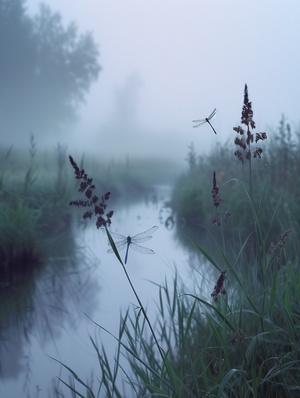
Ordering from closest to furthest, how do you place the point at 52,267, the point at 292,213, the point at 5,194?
the point at 292,213
the point at 52,267
the point at 5,194

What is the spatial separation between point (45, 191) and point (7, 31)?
Answer: 5.45 m

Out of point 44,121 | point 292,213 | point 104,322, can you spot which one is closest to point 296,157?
point 292,213

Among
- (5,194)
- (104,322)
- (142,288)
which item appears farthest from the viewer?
(5,194)

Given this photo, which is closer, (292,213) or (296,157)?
(292,213)

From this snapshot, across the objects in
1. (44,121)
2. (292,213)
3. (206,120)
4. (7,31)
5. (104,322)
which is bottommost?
(104,322)

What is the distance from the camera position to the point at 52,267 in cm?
331

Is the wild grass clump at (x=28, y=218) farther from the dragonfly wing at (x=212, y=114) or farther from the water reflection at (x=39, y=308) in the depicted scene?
the dragonfly wing at (x=212, y=114)

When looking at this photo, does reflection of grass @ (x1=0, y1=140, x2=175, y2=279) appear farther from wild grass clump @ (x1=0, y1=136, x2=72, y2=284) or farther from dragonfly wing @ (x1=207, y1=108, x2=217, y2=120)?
dragonfly wing @ (x1=207, y1=108, x2=217, y2=120)

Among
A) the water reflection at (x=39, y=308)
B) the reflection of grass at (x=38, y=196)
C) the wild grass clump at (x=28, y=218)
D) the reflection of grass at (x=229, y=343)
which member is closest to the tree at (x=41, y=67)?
the reflection of grass at (x=38, y=196)

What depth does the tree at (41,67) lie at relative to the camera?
354 inches

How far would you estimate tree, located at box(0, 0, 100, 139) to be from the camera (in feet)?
29.5

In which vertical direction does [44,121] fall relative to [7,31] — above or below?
below

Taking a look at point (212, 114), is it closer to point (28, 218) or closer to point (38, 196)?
point (28, 218)

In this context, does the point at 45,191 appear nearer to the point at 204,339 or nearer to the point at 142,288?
the point at 142,288
